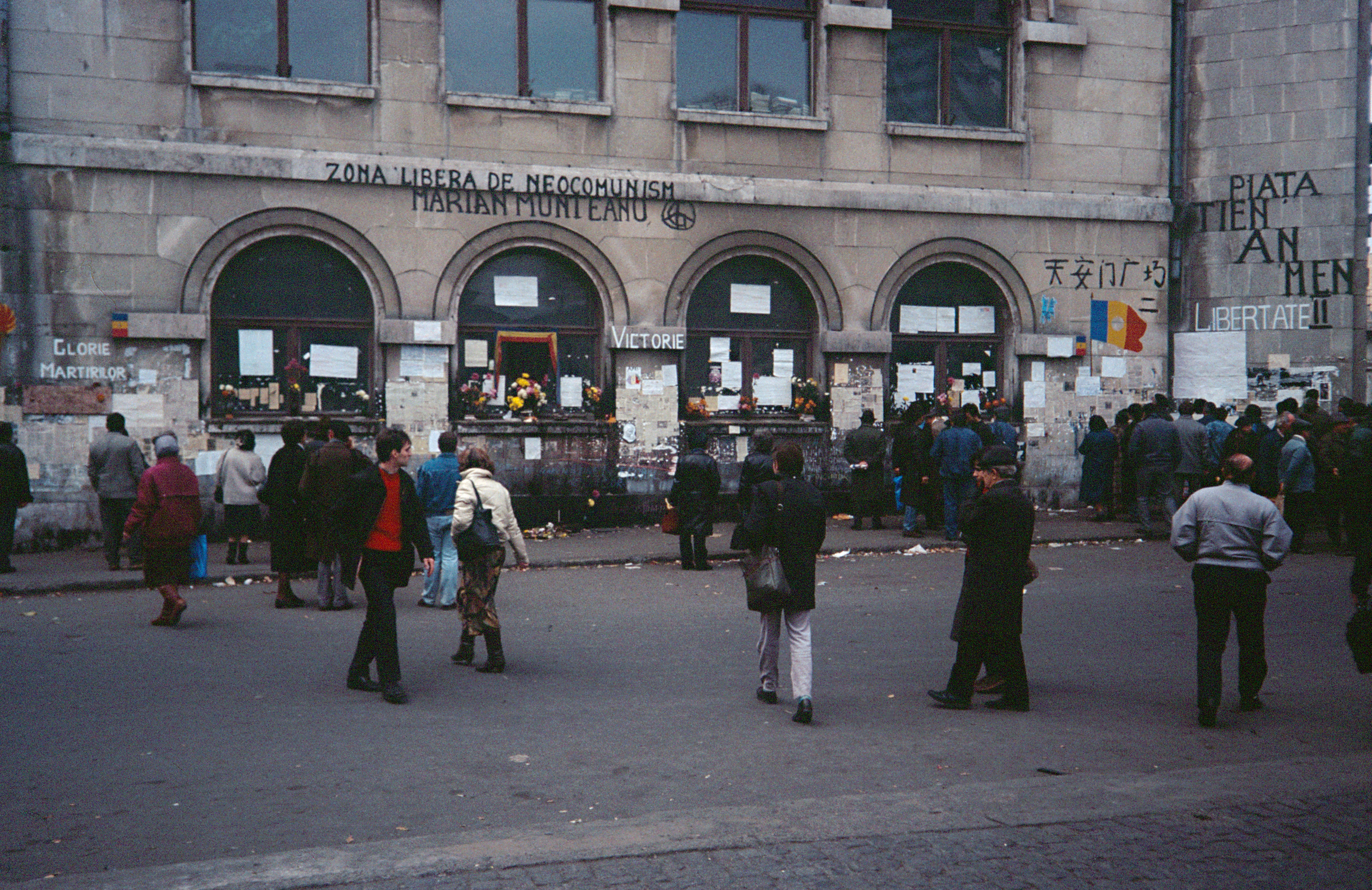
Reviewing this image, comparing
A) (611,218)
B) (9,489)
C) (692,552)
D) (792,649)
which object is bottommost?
(692,552)

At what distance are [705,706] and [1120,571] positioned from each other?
25.5ft

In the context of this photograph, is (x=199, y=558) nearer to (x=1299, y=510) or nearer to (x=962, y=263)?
(x=962, y=263)

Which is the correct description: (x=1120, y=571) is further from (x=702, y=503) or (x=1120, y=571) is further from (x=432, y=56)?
(x=432, y=56)

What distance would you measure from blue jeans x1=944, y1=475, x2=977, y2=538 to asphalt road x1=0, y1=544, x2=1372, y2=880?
4127 mm

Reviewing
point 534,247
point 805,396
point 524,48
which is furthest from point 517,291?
point 805,396

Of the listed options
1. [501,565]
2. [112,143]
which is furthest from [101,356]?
[501,565]

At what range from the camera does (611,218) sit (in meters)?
17.4

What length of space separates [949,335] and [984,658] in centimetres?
1195

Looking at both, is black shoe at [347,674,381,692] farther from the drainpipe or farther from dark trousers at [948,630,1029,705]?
the drainpipe

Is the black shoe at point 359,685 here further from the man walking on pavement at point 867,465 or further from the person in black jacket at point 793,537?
the man walking on pavement at point 867,465

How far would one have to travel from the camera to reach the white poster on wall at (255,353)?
53.1 ft

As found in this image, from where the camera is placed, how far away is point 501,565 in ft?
30.1

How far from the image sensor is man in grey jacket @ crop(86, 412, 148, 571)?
45.9 feet

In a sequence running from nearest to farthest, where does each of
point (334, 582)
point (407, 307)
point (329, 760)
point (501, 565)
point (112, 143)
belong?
1. point (329, 760)
2. point (501, 565)
3. point (334, 582)
4. point (112, 143)
5. point (407, 307)
